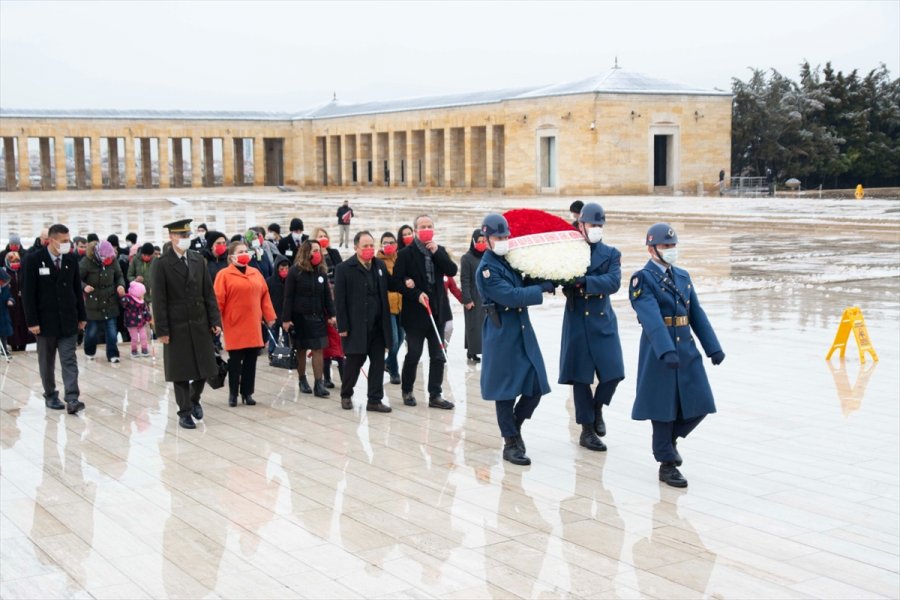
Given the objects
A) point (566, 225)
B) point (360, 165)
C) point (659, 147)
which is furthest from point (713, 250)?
point (360, 165)

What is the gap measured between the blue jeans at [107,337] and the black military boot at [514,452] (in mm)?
5904

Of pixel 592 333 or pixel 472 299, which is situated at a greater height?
pixel 592 333

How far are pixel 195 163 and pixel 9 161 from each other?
1213cm

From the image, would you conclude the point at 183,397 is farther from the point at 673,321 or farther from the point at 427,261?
the point at 673,321

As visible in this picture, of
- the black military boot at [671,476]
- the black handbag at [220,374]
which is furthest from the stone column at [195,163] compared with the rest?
the black military boot at [671,476]

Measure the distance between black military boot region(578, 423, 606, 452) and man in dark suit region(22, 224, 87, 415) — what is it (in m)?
4.33

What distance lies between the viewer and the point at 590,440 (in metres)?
7.89

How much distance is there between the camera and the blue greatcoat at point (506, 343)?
24.1ft

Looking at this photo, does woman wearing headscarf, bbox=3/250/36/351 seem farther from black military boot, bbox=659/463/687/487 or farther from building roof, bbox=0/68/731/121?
building roof, bbox=0/68/731/121

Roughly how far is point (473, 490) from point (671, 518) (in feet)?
4.18

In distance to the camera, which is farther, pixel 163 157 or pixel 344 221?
pixel 163 157

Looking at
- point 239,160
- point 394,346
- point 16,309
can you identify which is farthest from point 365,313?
point 239,160

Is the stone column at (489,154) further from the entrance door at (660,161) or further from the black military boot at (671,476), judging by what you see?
the black military boot at (671,476)

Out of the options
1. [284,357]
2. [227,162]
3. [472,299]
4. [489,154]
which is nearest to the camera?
[284,357]
